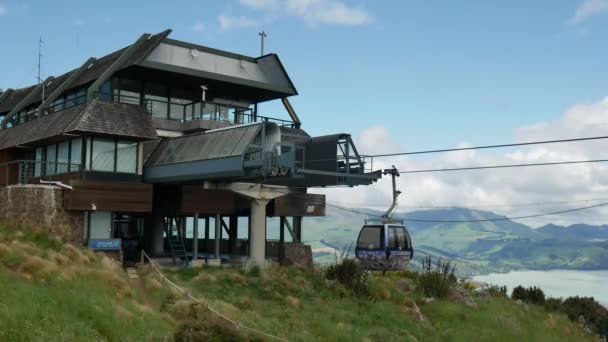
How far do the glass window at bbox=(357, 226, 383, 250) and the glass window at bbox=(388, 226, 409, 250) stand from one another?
1.65 ft

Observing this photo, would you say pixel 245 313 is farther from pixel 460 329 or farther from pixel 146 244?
pixel 146 244

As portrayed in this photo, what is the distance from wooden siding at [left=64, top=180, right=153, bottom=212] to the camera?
3127 cm

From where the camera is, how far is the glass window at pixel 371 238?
3297 cm

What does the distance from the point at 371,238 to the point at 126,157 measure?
14877mm

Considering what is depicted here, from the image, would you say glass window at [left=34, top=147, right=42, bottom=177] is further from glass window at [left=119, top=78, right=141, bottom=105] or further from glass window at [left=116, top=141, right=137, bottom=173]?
glass window at [left=116, top=141, right=137, bottom=173]

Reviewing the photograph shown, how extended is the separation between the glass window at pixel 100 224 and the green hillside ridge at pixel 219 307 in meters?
2.76

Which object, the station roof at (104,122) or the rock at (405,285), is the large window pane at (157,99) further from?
the rock at (405,285)

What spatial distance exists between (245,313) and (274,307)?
95.8 inches

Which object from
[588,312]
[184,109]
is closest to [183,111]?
[184,109]

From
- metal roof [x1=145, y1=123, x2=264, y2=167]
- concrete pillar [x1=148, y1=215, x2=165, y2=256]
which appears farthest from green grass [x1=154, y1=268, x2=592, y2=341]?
concrete pillar [x1=148, y1=215, x2=165, y2=256]

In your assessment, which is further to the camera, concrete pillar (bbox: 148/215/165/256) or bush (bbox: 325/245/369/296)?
concrete pillar (bbox: 148/215/165/256)

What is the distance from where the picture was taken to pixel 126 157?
34312 mm

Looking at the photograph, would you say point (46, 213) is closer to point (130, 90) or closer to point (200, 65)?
point (130, 90)

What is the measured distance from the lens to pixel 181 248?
4100 cm
